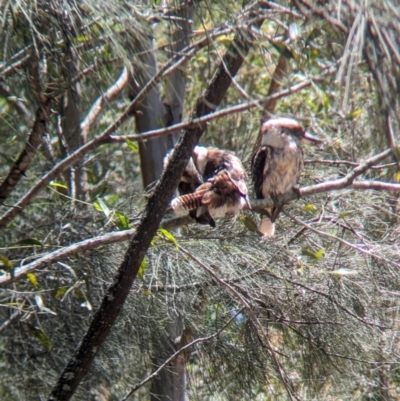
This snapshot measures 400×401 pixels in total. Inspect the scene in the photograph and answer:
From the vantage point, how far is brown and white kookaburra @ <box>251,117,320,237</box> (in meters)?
3.42

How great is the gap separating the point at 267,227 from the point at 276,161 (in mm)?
373

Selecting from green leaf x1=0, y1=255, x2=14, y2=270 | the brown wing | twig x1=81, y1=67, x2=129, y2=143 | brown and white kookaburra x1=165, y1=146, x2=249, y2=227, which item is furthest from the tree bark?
green leaf x1=0, y1=255, x2=14, y2=270

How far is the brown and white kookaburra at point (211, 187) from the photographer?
2.98 m

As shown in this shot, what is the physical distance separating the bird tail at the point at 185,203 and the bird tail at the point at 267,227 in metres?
0.40

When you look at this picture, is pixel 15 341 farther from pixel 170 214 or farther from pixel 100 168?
pixel 100 168

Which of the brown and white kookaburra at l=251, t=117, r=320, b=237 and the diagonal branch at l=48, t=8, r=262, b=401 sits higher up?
the diagonal branch at l=48, t=8, r=262, b=401

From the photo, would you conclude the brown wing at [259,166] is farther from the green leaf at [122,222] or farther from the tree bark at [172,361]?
the green leaf at [122,222]

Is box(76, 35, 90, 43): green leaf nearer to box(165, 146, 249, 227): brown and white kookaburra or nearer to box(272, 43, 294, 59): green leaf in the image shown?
box(272, 43, 294, 59): green leaf

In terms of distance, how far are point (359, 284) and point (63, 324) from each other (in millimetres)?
1164

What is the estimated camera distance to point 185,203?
9.66 feet

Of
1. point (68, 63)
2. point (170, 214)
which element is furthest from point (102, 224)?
point (68, 63)

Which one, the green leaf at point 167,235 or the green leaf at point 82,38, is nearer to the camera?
the green leaf at point 82,38

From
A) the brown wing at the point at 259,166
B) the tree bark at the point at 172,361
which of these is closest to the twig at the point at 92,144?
the tree bark at the point at 172,361

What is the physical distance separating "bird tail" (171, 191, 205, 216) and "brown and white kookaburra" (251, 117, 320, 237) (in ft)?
1.34
